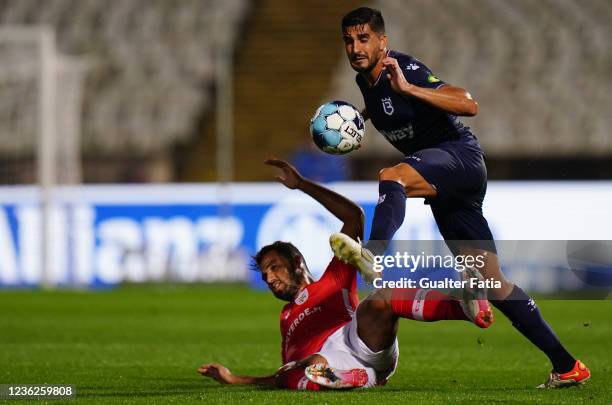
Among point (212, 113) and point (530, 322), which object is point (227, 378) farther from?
point (212, 113)

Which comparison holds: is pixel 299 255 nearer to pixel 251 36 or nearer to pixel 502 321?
pixel 502 321

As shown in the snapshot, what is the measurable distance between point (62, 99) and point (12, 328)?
9814mm

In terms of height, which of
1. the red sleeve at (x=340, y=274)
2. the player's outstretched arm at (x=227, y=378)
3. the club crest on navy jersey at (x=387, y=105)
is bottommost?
the player's outstretched arm at (x=227, y=378)

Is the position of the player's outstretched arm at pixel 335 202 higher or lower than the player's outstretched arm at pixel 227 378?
→ higher

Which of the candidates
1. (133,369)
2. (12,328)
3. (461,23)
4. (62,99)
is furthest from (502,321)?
(461,23)

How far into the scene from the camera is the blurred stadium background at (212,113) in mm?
19250

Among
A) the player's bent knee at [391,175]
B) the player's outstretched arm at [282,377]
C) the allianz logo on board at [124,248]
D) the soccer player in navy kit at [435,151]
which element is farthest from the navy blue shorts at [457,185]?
the allianz logo on board at [124,248]

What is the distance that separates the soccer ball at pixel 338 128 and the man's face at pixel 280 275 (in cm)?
68

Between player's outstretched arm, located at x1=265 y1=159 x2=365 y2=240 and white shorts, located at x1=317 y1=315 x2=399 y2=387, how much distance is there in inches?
20.7

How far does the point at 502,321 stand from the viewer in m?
14.1

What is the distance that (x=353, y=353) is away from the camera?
22.1ft

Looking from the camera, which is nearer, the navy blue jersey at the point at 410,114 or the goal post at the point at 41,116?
the navy blue jersey at the point at 410,114

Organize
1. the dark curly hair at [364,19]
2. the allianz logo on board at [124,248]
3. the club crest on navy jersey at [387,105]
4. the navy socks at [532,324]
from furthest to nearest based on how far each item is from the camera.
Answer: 1. the allianz logo on board at [124,248]
2. the navy socks at [532,324]
3. the club crest on navy jersey at [387,105]
4. the dark curly hair at [364,19]

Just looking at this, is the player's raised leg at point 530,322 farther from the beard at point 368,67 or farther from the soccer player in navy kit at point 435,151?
the beard at point 368,67
